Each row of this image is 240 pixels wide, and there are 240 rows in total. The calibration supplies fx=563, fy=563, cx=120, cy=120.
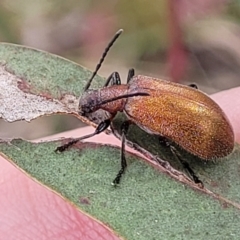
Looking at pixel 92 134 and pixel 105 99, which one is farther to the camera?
pixel 105 99

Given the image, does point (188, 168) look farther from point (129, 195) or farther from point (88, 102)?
point (88, 102)

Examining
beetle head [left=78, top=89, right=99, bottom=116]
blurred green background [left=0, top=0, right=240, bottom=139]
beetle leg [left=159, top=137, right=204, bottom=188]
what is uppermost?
beetle head [left=78, top=89, right=99, bottom=116]

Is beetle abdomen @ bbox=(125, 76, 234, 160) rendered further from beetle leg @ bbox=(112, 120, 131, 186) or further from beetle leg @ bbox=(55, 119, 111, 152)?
beetle leg @ bbox=(55, 119, 111, 152)

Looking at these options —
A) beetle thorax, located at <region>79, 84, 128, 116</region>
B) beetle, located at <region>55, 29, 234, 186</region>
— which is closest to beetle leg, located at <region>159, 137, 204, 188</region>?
beetle, located at <region>55, 29, 234, 186</region>

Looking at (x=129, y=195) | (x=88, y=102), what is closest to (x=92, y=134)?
A: (x=88, y=102)

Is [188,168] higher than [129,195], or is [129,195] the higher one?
[129,195]

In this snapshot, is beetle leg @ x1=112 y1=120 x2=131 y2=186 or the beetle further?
the beetle
